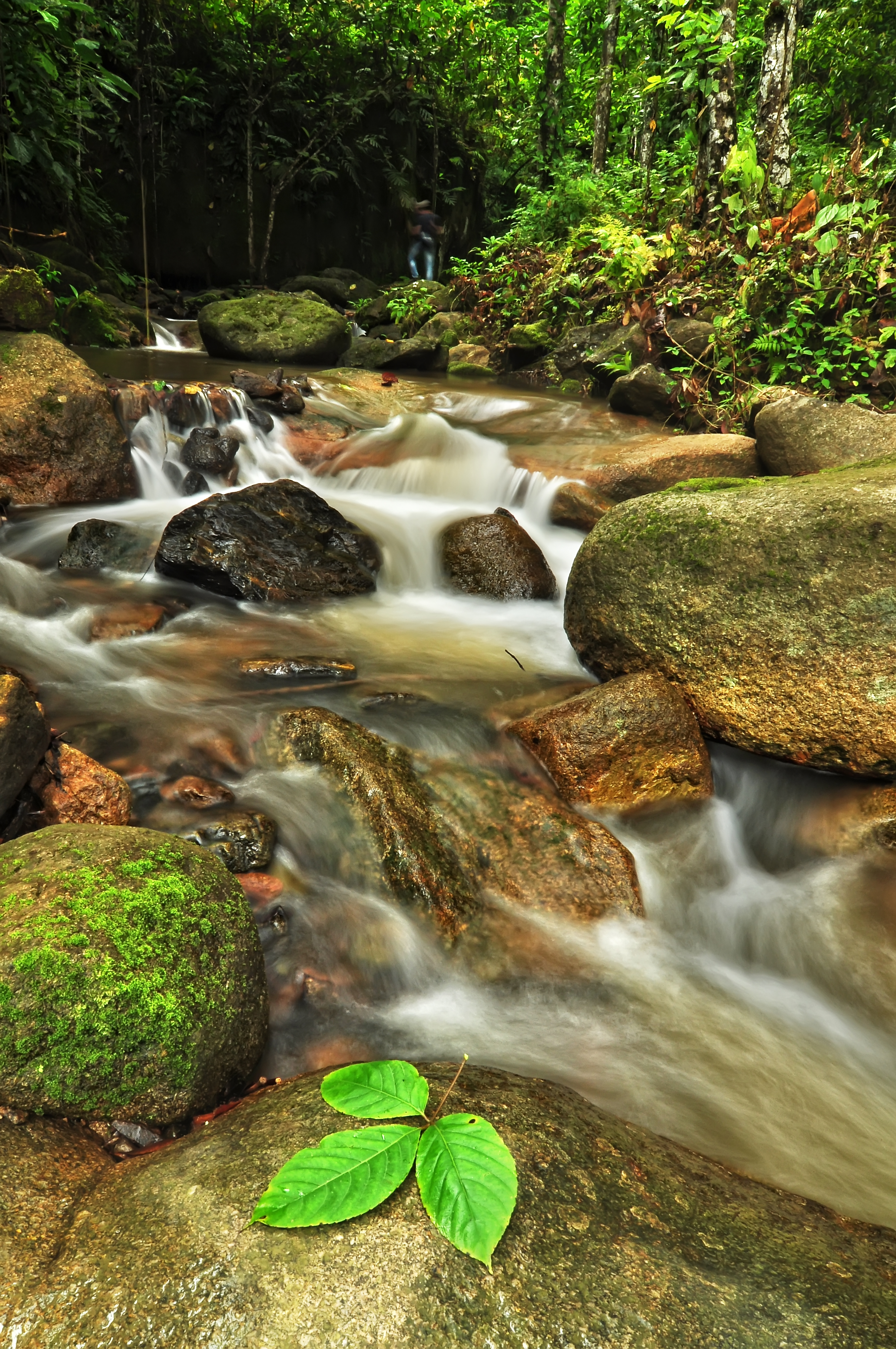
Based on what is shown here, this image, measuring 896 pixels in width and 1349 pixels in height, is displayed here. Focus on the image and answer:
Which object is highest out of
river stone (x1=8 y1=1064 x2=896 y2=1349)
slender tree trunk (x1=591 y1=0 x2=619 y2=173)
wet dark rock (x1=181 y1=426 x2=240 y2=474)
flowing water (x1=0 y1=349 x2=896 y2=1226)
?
slender tree trunk (x1=591 y1=0 x2=619 y2=173)

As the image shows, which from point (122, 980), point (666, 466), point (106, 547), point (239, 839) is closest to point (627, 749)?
point (239, 839)

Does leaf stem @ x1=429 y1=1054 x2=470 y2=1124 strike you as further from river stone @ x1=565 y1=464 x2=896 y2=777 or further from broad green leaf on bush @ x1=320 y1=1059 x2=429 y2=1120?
river stone @ x1=565 y1=464 x2=896 y2=777

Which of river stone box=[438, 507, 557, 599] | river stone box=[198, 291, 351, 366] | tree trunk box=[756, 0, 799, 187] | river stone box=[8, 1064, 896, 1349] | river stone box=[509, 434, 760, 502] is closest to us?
river stone box=[8, 1064, 896, 1349]

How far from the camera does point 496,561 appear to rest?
21.2ft

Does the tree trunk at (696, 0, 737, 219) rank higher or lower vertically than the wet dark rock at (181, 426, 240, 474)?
higher

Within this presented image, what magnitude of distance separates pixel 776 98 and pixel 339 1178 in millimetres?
13014

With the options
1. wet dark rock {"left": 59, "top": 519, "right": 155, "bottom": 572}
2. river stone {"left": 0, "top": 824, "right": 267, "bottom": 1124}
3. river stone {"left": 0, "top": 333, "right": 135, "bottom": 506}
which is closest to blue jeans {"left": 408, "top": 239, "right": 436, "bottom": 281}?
river stone {"left": 0, "top": 333, "right": 135, "bottom": 506}

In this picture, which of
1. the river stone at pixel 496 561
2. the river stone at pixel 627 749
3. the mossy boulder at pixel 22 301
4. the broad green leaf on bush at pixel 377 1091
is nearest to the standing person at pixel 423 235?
the mossy boulder at pixel 22 301

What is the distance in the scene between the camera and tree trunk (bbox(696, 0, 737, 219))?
33.5ft

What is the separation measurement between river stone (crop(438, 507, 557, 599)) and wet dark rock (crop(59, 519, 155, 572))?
8.10ft

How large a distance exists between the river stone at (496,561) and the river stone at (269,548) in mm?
684

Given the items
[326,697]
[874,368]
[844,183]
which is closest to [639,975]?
[326,697]

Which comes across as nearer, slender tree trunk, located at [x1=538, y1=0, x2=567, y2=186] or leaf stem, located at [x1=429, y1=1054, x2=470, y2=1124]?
leaf stem, located at [x1=429, y1=1054, x2=470, y2=1124]

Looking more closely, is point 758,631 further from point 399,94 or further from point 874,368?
point 399,94
